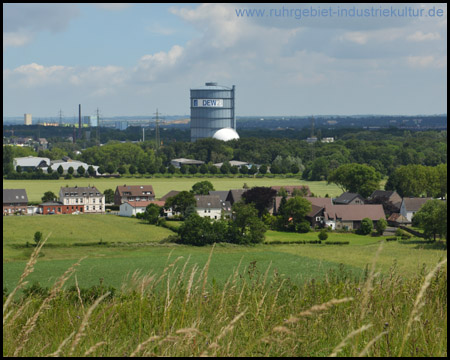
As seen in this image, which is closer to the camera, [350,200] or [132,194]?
[350,200]

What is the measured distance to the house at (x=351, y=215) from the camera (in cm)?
4488

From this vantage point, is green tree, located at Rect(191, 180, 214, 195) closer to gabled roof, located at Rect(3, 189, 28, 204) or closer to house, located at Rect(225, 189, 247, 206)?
house, located at Rect(225, 189, 247, 206)

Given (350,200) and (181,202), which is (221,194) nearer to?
(181,202)

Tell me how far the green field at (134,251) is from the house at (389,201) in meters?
8.64

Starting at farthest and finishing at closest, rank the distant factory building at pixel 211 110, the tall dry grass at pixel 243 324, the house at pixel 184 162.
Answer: the distant factory building at pixel 211 110 < the house at pixel 184 162 < the tall dry grass at pixel 243 324

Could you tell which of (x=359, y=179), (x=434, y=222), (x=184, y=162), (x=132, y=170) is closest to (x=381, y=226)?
(x=434, y=222)

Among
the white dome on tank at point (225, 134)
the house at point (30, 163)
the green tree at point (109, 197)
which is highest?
the white dome on tank at point (225, 134)

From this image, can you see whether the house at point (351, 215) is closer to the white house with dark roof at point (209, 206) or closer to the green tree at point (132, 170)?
the white house with dark roof at point (209, 206)

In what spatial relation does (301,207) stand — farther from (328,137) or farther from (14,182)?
(328,137)

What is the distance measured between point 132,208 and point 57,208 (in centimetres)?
681

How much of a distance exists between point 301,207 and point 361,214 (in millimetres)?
4723

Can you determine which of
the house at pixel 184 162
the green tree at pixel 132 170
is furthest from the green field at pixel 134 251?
the house at pixel 184 162

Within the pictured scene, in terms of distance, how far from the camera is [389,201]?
5097 centimetres

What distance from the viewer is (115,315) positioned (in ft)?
15.1
